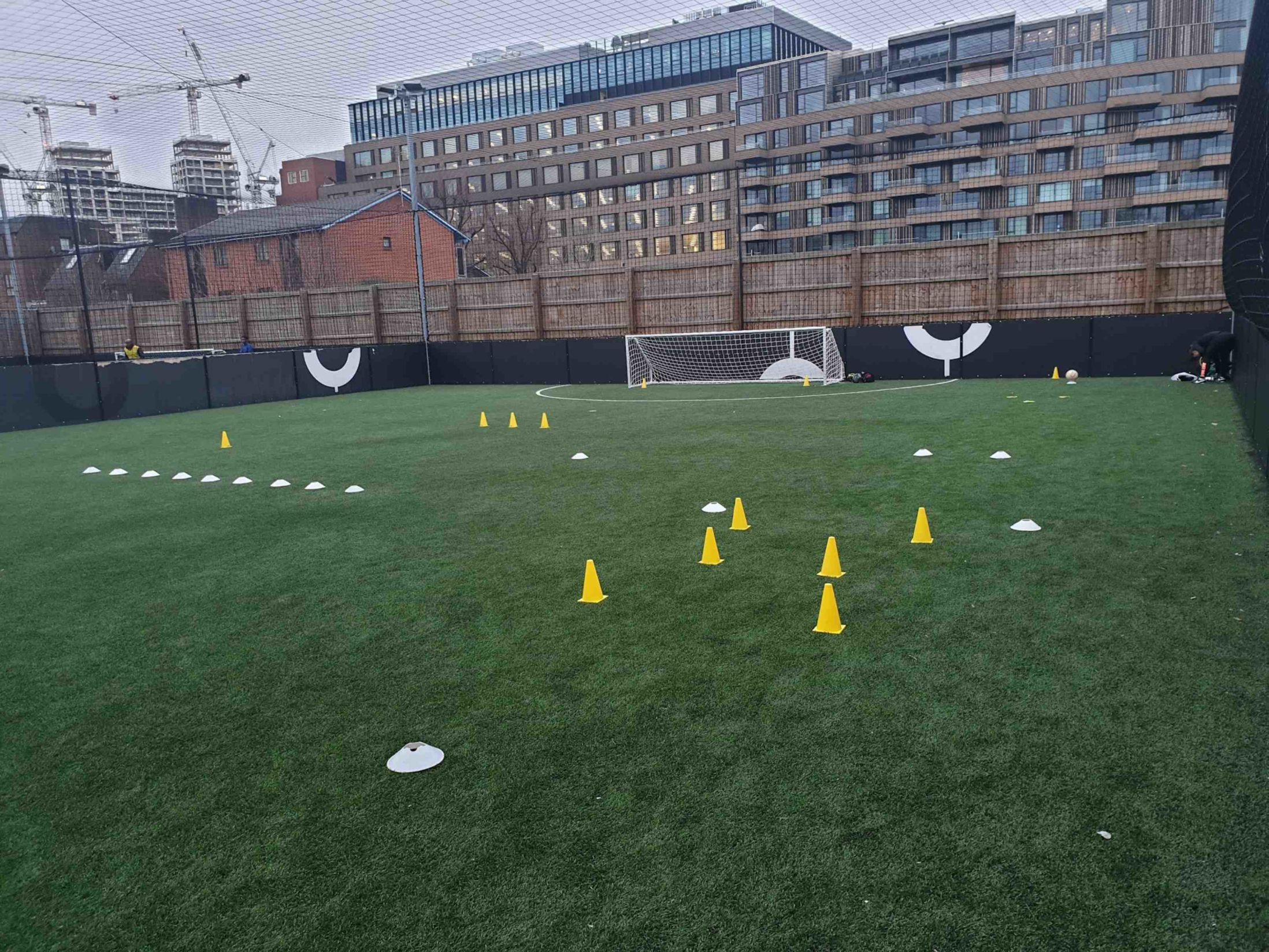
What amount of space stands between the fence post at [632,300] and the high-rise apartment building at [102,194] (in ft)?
41.2

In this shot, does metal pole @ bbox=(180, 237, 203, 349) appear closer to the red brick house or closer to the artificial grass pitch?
the red brick house

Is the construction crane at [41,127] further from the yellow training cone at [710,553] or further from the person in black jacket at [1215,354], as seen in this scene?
the person in black jacket at [1215,354]

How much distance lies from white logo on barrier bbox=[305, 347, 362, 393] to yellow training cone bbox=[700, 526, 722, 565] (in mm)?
20174

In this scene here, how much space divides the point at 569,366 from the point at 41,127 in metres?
20.9

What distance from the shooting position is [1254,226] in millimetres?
6594

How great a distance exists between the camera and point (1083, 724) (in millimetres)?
3430

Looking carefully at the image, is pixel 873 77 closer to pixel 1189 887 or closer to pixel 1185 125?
pixel 1185 125

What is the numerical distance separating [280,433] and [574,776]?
523 inches

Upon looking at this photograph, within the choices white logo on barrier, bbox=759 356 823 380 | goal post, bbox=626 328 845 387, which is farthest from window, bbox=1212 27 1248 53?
white logo on barrier, bbox=759 356 823 380

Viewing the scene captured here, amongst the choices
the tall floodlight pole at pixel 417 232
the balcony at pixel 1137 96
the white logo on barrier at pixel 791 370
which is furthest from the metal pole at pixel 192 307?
the balcony at pixel 1137 96

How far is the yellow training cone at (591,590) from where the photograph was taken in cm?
520

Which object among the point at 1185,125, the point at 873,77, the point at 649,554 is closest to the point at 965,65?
the point at 873,77

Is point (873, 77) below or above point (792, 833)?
above

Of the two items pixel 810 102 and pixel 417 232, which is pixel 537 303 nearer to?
pixel 417 232
